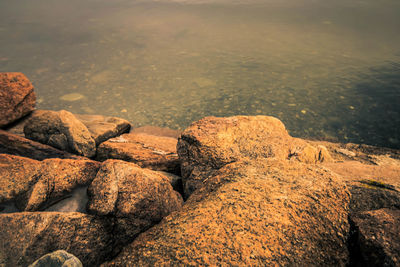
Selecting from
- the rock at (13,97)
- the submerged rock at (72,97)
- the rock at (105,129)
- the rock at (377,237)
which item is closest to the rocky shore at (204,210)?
the rock at (377,237)

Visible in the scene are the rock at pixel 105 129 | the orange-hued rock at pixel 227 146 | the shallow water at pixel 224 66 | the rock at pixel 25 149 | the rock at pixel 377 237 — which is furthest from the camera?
the shallow water at pixel 224 66

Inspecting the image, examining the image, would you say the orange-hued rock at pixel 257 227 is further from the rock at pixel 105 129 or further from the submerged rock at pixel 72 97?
the submerged rock at pixel 72 97

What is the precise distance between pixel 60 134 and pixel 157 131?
2.85 m

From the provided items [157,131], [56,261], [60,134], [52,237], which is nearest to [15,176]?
[52,237]

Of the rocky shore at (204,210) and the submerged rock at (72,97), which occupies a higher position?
the rocky shore at (204,210)

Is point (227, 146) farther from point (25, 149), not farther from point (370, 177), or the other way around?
point (25, 149)

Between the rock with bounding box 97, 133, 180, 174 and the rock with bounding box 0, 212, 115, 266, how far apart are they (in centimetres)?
128

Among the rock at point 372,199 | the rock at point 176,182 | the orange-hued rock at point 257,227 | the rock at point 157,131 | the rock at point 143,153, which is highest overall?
the orange-hued rock at point 257,227

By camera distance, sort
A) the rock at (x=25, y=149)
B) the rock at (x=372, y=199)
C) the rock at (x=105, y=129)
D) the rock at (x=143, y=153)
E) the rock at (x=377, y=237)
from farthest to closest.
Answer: the rock at (x=105, y=129) < the rock at (x=143, y=153) < the rock at (x=25, y=149) < the rock at (x=372, y=199) < the rock at (x=377, y=237)

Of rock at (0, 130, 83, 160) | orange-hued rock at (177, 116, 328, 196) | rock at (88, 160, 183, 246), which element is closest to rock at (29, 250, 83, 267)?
rock at (88, 160, 183, 246)

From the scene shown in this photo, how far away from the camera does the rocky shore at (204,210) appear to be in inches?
54.6

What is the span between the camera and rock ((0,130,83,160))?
2867 mm

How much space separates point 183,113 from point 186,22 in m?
11.1

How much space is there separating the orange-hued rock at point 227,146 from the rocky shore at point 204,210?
0.01 metres
